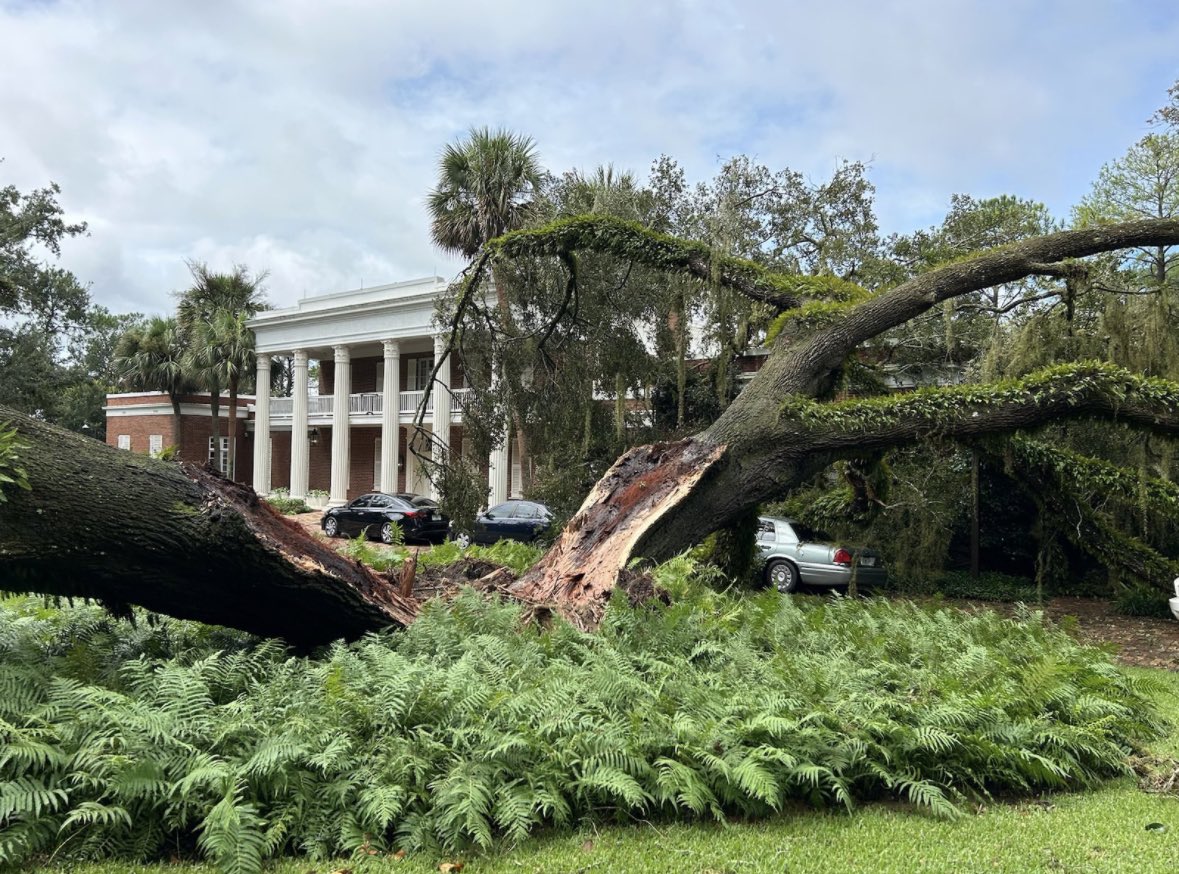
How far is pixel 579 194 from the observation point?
16500 mm

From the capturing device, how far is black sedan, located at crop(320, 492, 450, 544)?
21.8 metres

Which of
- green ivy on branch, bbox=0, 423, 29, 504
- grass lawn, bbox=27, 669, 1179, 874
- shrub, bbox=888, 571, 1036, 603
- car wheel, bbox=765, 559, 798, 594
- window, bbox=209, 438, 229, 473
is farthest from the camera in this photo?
window, bbox=209, 438, 229, 473

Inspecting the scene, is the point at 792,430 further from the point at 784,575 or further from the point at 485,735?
the point at 784,575

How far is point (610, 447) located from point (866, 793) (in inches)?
405

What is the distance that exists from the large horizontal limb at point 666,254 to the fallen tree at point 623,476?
0.7 inches

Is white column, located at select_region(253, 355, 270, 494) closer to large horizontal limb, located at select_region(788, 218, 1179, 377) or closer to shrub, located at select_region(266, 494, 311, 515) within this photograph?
shrub, located at select_region(266, 494, 311, 515)

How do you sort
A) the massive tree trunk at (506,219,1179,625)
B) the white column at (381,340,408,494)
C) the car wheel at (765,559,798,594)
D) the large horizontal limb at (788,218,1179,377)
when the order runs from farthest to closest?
→ the white column at (381,340,408,494) < the car wheel at (765,559,798,594) < the large horizontal limb at (788,218,1179,377) < the massive tree trunk at (506,219,1179,625)

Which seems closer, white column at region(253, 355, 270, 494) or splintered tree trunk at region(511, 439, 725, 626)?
splintered tree trunk at region(511, 439, 725, 626)

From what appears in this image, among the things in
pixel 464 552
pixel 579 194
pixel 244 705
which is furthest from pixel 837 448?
pixel 579 194

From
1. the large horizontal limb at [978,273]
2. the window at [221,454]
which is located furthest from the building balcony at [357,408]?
the large horizontal limb at [978,273]

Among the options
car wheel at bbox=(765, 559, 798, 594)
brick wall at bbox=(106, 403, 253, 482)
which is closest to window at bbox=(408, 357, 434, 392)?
brick wall at bbox=(106, 403, 253, 482)

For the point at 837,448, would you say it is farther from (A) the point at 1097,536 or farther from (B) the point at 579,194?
(B) the point at 579,194

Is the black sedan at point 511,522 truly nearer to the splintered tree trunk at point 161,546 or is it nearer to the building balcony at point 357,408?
the building balcony at point 357,408

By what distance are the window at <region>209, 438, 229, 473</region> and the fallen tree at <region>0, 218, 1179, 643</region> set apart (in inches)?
1091
